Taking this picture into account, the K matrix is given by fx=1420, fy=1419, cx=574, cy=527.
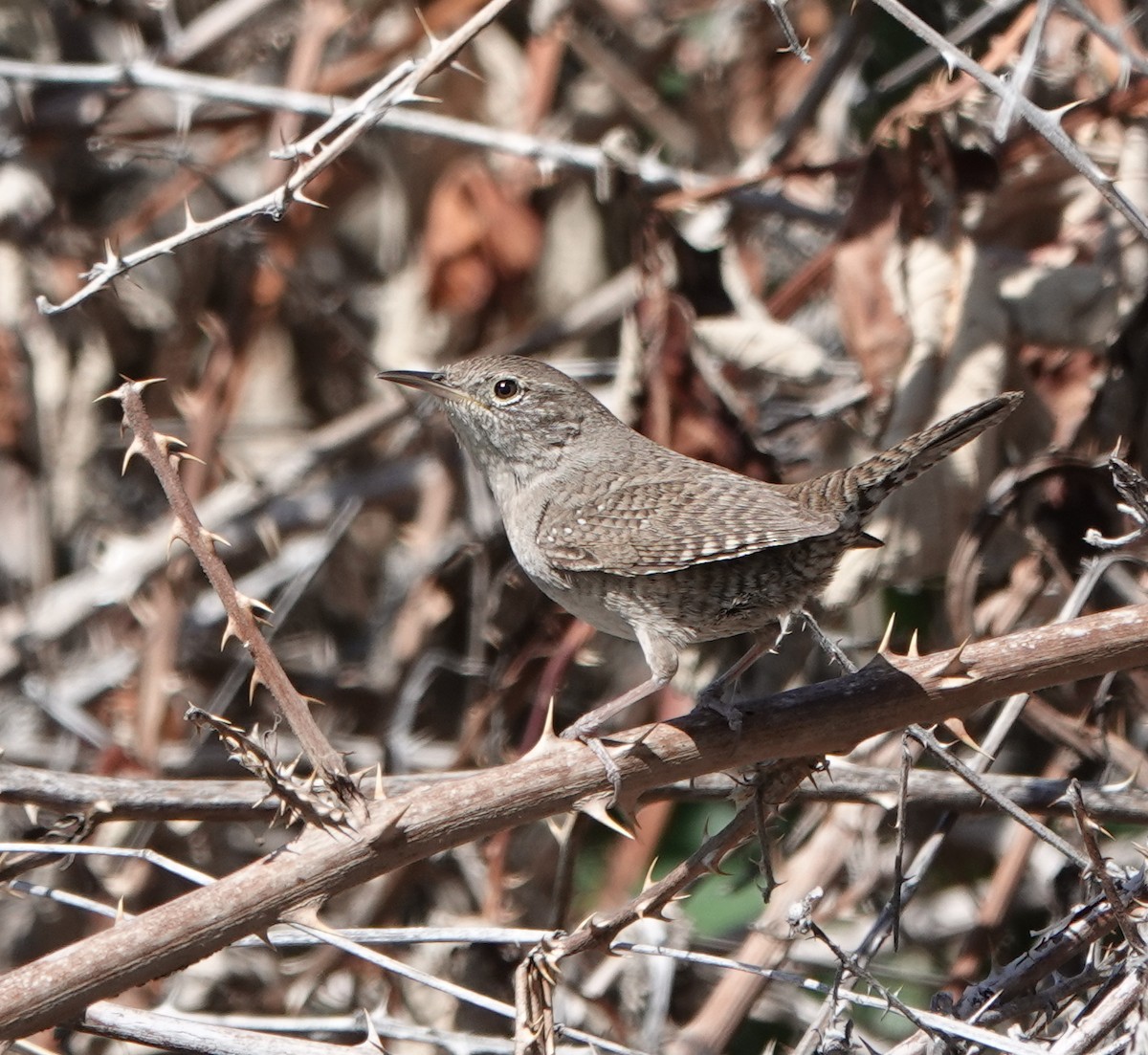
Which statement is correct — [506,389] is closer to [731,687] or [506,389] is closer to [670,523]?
[670,523]

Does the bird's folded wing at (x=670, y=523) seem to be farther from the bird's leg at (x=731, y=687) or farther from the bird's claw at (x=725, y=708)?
the bird's claw at (x=725, y=708)

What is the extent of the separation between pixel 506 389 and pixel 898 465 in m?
1.32

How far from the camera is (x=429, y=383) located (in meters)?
3.81

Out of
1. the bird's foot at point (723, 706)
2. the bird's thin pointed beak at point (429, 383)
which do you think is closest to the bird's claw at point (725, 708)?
the bird's foot at point (723, 706)

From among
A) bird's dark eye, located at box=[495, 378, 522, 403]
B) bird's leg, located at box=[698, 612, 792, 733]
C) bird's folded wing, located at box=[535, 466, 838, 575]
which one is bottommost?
bird's leg, located at box=[698, 612, 792, 733]

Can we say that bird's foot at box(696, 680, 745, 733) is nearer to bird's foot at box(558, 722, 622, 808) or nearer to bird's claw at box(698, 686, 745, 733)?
bird's claw at box(698, 686, 745, 733)

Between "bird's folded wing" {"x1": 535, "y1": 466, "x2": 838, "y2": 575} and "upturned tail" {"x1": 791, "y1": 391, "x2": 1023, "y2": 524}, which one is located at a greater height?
"upturned tail" {"x1": 791, "y1": 391, "x2": 1023, "y2": 524}

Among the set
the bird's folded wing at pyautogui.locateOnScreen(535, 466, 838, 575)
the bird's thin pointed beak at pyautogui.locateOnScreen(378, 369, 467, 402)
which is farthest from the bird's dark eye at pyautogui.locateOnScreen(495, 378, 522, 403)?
the bird's folded wing at pyautogui.locateOnScreen(535, 466, 838, 575)

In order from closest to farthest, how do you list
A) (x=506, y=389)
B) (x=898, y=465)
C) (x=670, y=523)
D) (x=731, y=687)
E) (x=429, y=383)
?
(x=898, y=465) < (x=731, y=687) < (x=670, y=523) < (x=429, y=383) < (x=506, y=389)

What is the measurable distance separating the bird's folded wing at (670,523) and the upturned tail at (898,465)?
0.05 m

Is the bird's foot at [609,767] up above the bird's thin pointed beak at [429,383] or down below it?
below

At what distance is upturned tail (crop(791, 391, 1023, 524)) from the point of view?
2.88 metres

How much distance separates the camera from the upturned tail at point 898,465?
2879 millimetres

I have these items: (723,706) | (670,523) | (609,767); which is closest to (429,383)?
(670,523)
